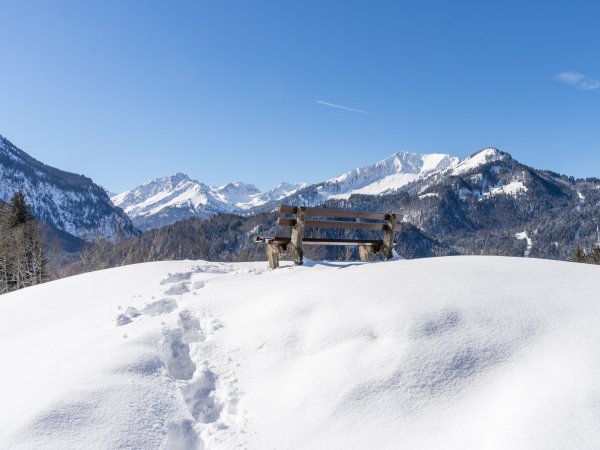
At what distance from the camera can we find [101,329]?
6.33m

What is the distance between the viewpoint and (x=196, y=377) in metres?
5.00

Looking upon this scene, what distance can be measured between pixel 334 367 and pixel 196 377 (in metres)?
1.67

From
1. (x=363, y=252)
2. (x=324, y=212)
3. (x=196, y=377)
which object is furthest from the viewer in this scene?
(x=363, y=252)

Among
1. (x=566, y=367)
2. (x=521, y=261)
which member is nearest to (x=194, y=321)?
(x=566, y=367)

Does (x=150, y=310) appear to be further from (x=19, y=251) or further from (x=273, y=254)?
(x=19, y=251)

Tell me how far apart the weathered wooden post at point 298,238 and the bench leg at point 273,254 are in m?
0.44

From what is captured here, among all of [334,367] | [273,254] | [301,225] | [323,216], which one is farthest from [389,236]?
[334,367]

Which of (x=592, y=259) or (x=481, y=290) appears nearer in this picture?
(x=481, y=290)

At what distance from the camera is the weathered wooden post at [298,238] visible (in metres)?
A: 10.6

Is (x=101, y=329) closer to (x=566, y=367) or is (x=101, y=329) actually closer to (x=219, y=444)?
(x=219, y=444)

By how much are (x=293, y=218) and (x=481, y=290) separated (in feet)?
19.5

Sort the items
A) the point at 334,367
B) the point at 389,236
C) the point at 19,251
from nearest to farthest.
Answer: the point at 334,367 < the point at 389,236 < the point at 19,251

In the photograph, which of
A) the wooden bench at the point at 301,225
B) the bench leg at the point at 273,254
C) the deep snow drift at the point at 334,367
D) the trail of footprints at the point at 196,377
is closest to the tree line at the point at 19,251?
the bench leg at the point at 273,254

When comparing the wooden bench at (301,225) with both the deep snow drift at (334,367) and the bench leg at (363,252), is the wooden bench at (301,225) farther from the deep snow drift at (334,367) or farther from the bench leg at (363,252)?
the deep snow drift at (334,367)
